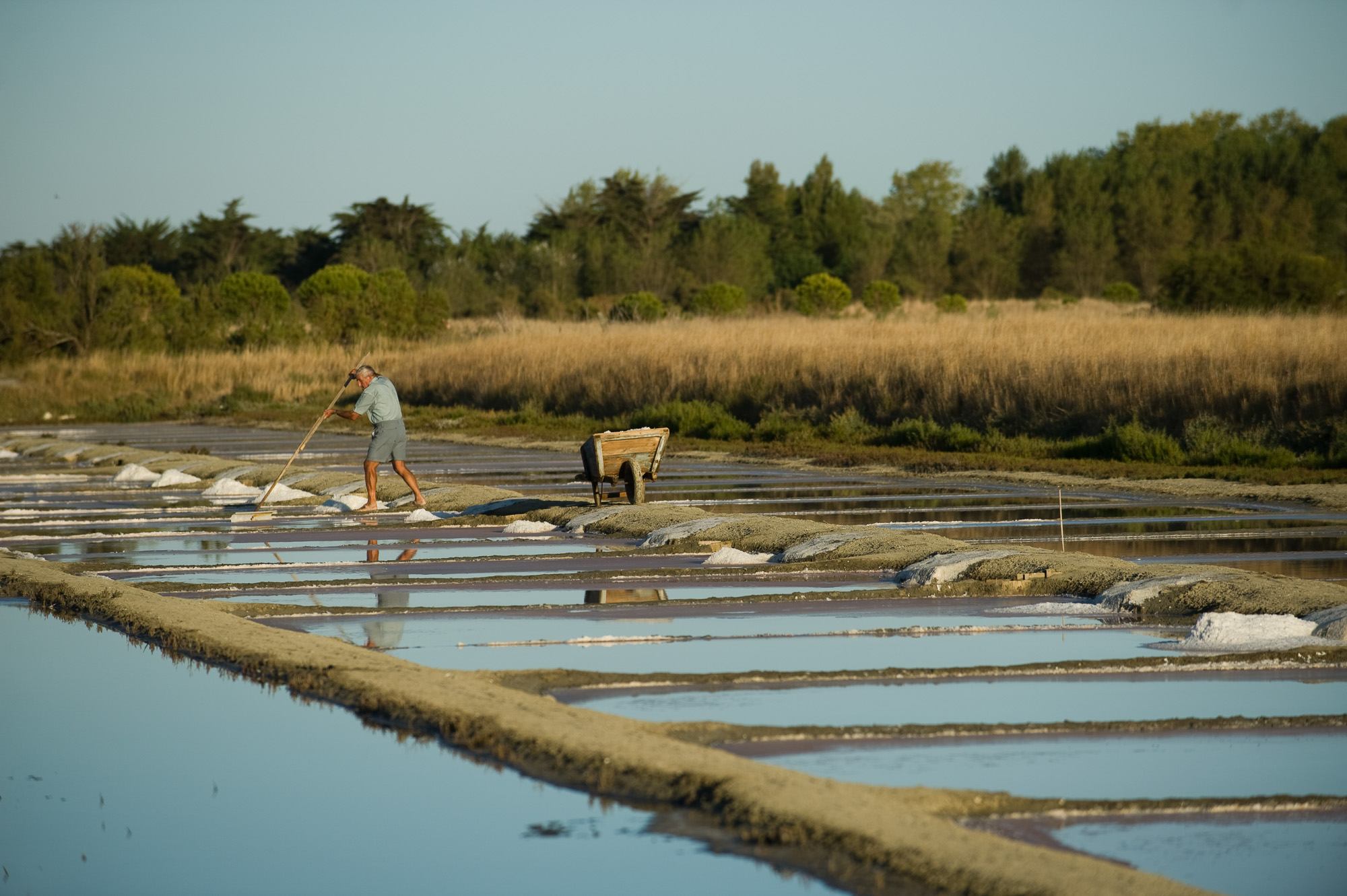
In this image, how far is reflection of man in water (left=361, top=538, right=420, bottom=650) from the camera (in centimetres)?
841

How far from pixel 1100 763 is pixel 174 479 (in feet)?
52.8

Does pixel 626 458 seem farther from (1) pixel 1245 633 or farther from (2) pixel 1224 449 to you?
(2) pixel 1224 449

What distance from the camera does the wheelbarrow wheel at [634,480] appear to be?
1421 cm

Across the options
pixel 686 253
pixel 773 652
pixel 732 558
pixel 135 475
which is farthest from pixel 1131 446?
pixel 686 253

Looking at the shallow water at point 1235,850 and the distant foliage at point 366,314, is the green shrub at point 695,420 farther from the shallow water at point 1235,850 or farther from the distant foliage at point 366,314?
the distant foliage at point 366,314

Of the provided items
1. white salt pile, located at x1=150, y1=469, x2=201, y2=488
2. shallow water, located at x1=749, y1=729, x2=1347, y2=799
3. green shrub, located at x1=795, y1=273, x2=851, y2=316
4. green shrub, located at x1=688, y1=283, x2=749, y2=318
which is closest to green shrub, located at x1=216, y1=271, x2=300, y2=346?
green shrub, located at x1=688, y1=283, x2=749, y2=318

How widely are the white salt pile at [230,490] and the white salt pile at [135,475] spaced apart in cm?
230

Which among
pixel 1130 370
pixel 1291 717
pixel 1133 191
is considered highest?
pixel 1133 191

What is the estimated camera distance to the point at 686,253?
250 ft

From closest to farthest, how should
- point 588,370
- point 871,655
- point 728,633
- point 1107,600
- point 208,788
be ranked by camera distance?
point 208,788
point 871,655
point 728,633
point 1107,600
point 588,370

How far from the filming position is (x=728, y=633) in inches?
336

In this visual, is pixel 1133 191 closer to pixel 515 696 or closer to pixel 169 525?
pixel 169 525

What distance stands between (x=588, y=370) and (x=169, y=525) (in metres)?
20.6

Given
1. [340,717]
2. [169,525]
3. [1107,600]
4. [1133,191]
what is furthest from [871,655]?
[1133,191]
